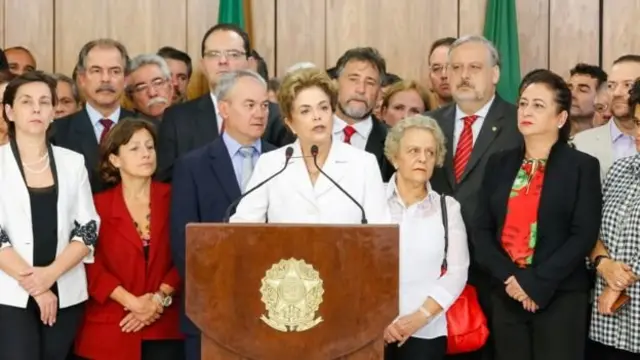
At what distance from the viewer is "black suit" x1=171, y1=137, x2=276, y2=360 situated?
3961mm

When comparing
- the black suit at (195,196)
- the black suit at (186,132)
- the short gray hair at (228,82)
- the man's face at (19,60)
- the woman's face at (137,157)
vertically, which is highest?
the man's face at (19,60)

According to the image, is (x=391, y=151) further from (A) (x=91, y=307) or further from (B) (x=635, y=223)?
(A) (x=91, y=307)

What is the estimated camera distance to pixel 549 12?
21.9 ft

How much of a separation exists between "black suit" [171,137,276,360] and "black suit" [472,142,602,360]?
1.01 meters

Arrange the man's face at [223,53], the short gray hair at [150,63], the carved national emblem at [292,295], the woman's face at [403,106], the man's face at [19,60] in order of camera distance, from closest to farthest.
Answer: the carved national emblem at [292,295], the man's face at [223,53], the woman's face at [403,106], the short gray hair at [150,63], the man's face at [19,60]

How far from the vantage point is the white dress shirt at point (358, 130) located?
4645 millimetres

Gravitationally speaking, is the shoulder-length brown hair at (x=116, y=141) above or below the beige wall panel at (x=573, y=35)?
below

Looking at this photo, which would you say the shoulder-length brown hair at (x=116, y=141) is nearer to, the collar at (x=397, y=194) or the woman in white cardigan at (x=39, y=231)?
the woman in white cardigan at (x=39, y=231)

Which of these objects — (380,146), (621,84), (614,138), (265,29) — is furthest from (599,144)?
(265,29)

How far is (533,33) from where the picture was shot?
6.66 m

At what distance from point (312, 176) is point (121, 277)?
3.48 feet

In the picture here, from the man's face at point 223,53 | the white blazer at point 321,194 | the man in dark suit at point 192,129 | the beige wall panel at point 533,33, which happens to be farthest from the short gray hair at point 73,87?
the beige wall panel at point 533,33

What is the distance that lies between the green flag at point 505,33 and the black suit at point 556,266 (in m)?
2.48

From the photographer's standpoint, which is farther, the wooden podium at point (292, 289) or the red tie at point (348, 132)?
the red tie at point (348, 132)
